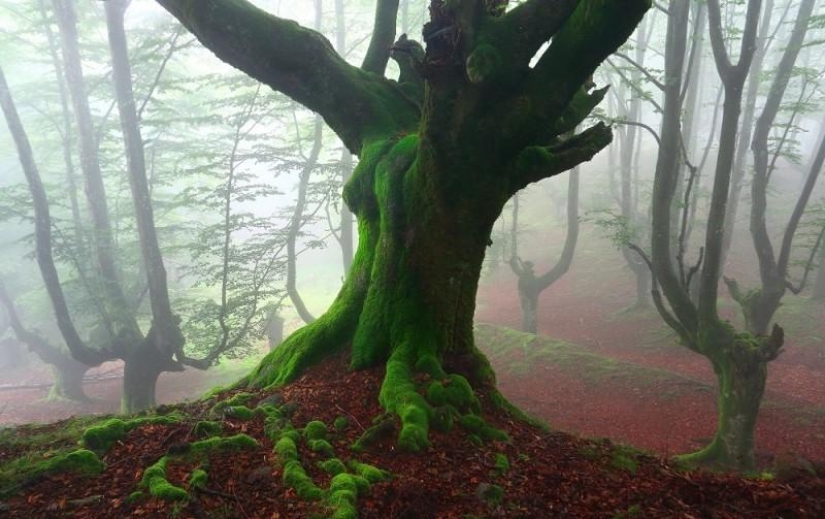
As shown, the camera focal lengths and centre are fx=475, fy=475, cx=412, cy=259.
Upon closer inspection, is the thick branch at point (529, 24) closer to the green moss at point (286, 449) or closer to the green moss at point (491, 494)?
the green moss at point (491, 494)

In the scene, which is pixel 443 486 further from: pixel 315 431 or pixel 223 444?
pixel 223 444

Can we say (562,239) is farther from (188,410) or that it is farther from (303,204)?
(188,410)

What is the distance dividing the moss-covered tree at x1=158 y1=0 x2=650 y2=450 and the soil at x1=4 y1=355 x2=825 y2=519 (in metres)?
0.49

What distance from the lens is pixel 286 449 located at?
140 inches

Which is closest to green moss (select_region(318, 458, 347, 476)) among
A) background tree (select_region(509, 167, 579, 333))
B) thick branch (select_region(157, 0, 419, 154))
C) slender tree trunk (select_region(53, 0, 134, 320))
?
thick branch (select_region(157, 0, 419, 154))

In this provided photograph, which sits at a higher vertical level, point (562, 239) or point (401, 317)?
point (562, 239)

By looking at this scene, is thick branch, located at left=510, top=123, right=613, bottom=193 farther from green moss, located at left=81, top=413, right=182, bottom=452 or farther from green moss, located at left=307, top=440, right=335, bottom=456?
green moss, located at left=81, top=413, right=182, bottom=452

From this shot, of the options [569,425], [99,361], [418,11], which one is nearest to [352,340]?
[569,425]

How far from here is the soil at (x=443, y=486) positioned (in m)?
2.95

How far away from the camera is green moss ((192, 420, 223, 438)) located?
12.5 ft

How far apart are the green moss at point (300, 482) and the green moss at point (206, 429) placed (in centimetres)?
89

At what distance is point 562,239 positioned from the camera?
94.4ft

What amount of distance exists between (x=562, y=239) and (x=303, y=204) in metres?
17.4

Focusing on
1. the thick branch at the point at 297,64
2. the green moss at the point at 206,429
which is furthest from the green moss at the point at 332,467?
the thick branch at the point at 297,64
